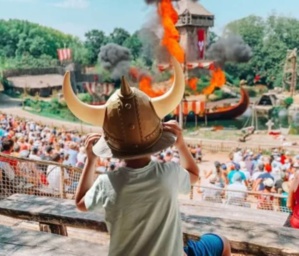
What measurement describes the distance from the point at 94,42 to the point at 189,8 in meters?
12.8

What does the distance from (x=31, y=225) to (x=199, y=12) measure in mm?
36228

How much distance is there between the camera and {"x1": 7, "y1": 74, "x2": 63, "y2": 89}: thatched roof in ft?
114

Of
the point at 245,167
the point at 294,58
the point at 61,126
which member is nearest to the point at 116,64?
the point at 61,126

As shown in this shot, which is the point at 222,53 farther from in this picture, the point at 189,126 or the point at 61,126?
the point at 61,126

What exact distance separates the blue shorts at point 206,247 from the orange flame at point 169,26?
33.9 m

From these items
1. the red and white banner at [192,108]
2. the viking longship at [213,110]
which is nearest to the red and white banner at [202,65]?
the viking longship at [213,110]

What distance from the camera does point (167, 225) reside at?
1.31 m

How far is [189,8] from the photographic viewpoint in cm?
3706

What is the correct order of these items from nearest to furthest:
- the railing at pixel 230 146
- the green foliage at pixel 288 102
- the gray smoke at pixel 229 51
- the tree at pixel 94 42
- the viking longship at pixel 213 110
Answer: the railing at pixel 230 146
the viking longship at pixel 213 110
the green foliage at pixel 288 102
the gray smoke at pixel 229 51
the tree at pixel 94 42

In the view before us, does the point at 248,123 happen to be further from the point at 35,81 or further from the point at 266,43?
the point at 35,81

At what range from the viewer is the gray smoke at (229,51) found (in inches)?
1471

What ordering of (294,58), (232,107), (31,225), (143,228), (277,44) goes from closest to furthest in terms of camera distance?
(143,228) < (31,225) < (232,107) < (294,58) < (277,44)

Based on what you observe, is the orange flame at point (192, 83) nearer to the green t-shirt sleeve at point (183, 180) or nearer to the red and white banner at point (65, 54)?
the red and white banner at point (65, 54)

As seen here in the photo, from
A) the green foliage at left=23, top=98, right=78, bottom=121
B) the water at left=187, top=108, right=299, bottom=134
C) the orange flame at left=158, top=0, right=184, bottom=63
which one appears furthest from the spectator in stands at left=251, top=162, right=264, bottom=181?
the orange flame at left=158, top=0, right=184, bottom=63
